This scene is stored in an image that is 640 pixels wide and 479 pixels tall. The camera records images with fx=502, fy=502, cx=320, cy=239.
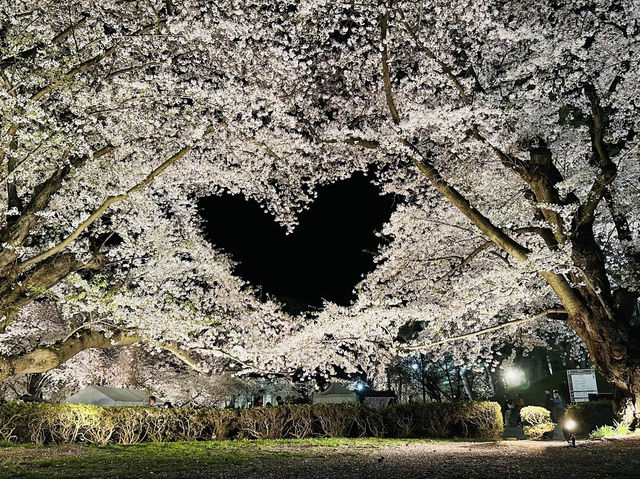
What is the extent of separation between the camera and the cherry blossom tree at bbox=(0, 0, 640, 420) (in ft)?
27.5

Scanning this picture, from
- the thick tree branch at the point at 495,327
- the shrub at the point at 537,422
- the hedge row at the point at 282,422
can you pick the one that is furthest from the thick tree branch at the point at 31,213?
the shrub at the point at 537,422

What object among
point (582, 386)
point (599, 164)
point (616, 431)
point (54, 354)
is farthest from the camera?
point (582, 386)

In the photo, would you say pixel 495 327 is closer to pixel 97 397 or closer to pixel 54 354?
pixel 54 354

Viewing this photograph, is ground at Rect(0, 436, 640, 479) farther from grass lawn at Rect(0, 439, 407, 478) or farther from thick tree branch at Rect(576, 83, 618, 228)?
thick tree branch at Rect(576, 83, 618, 228)

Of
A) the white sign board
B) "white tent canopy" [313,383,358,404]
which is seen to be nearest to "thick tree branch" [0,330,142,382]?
"white tent canopy" [313,383,358,404]

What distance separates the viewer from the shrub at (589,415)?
1273 cm

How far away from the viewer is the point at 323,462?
8211 millimetres

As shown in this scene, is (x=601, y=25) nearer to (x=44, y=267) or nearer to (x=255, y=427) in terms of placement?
(x=44, y=267)

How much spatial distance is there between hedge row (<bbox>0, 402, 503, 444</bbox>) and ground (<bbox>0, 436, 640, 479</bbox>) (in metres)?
1.63

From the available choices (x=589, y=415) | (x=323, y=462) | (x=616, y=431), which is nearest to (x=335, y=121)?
(x=323, y=462)

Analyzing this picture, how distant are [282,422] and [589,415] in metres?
8.14

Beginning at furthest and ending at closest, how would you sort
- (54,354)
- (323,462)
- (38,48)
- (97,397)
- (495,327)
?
1. (97,397)
2. (54,354)
3. (495,327)
4. (38,48)
5. (323,462)

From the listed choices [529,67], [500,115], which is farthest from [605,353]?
[529,67]

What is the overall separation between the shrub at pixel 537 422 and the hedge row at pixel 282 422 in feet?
5.18
